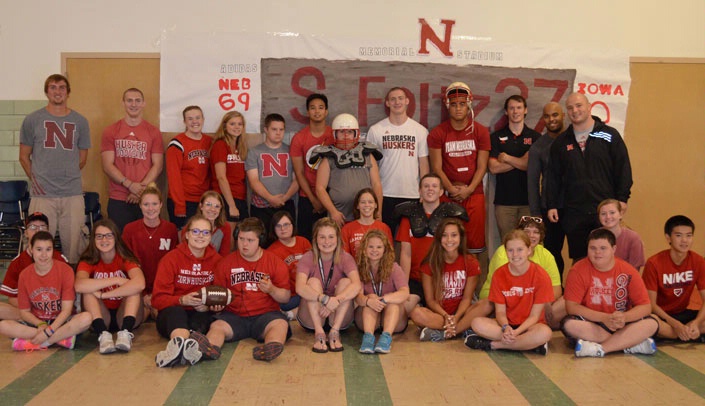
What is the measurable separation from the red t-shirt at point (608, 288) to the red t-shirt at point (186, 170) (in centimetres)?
353

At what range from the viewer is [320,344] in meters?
4.84

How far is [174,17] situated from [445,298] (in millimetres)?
4009

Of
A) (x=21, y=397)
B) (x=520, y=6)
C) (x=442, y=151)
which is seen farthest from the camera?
(x=520, y=6)

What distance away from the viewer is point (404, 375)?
4.28 metres

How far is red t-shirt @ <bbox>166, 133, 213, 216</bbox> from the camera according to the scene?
633cm

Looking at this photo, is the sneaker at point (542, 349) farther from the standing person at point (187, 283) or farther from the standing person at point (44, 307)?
the standing person at point (44, 307)

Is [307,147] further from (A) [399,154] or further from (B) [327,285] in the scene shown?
(B) [327,285]

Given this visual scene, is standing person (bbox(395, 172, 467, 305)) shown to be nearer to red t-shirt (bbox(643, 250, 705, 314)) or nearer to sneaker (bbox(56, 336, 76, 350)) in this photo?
red t-shirt (bbox(643, 250, 705, 314))

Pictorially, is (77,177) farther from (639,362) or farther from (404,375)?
(639,362)

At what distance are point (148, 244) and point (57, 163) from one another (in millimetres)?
1241

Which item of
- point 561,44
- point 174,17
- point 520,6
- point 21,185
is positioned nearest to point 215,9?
point 174,17

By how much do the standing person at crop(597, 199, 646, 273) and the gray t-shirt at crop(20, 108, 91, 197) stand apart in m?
4.63

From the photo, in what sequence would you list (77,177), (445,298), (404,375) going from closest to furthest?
(404,375)
(445,298)
(77,177)

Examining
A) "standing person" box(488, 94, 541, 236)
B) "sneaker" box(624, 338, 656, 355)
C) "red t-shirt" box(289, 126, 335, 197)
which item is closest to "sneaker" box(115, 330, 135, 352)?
"red t-shirt" box(289, 126, 335, 197)
